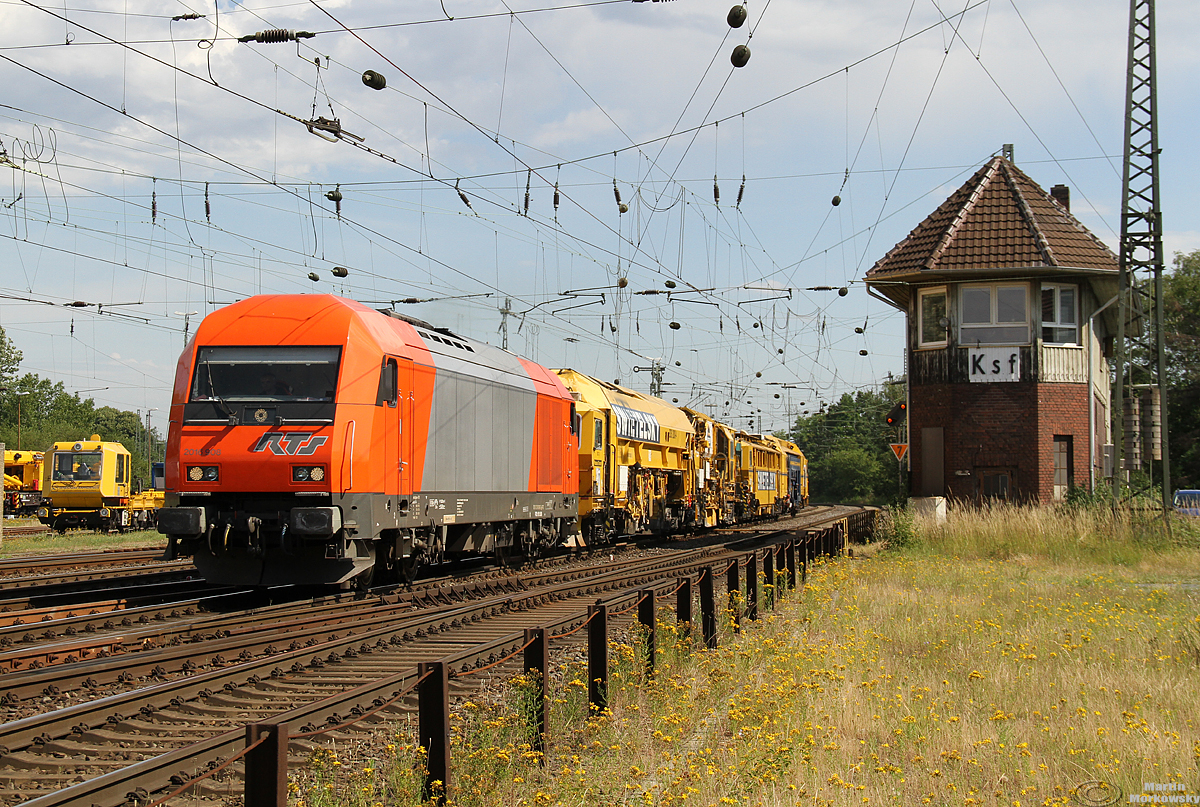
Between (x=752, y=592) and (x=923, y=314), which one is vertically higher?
(x=923, y=314)

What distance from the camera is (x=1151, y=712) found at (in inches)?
312

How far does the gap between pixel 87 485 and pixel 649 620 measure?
106ft

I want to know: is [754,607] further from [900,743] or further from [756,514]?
[756,514]

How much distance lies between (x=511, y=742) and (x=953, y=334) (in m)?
22.2

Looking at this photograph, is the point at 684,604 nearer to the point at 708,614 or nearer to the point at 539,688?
the point at 708,614

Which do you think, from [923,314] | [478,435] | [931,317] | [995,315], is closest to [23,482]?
[478,435]

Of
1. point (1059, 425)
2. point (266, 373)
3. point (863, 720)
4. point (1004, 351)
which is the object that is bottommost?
point (863, 720)

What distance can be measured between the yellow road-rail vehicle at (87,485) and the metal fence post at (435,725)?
3356 centimetres

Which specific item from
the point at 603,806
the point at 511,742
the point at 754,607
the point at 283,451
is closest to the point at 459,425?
the point at 283,451

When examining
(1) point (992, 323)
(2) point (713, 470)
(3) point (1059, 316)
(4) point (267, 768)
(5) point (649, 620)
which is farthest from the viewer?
(2) point (713, 470)

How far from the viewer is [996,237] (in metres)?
26.0

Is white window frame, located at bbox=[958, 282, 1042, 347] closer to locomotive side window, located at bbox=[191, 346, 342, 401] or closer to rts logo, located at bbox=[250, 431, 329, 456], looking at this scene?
locomotive side window, located at bbox=[191, 346, 342, 401]

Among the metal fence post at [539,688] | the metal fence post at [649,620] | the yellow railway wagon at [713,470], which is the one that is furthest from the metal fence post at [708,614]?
the yellow railway wagon at [713,470]

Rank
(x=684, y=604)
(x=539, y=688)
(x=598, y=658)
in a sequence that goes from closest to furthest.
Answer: (x=539, y=688), (x=598, y=658), (x=684, y=604)
